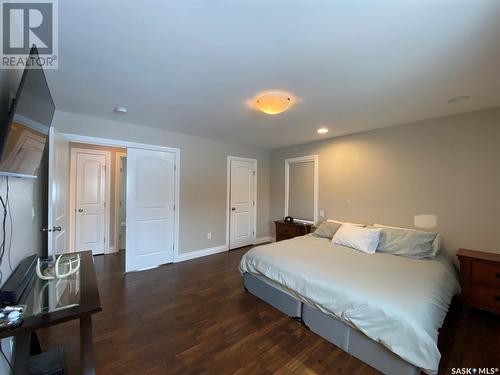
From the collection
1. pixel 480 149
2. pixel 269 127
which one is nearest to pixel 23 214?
pixel 269 127

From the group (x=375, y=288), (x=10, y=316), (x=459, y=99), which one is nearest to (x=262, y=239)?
(x=375, y=288)

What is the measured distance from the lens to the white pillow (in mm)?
2746

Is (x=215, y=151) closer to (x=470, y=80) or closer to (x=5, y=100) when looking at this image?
(x=5, y=100)

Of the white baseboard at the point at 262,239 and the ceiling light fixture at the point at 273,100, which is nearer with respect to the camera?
the ceiling light fixture at the point at 273,100

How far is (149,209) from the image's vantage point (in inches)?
139

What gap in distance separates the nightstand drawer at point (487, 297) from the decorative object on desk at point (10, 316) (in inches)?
146

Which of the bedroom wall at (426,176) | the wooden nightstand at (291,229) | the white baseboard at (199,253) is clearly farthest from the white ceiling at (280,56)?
the white baseboard at (199,253)

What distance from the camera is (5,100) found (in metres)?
1.20

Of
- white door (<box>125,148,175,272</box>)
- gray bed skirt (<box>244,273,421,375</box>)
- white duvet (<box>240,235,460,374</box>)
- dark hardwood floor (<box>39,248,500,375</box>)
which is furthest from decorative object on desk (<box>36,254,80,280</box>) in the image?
gray bed skirt (<box>244,273,421,375</box>)

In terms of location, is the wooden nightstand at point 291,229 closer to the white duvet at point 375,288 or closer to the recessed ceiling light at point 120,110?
the white duvet at point 375,288

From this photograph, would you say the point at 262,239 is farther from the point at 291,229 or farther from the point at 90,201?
the point at 90,201

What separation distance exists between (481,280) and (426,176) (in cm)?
133

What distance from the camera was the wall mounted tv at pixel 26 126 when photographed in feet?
3.43

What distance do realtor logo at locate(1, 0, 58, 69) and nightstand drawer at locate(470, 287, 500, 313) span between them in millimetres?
4104
